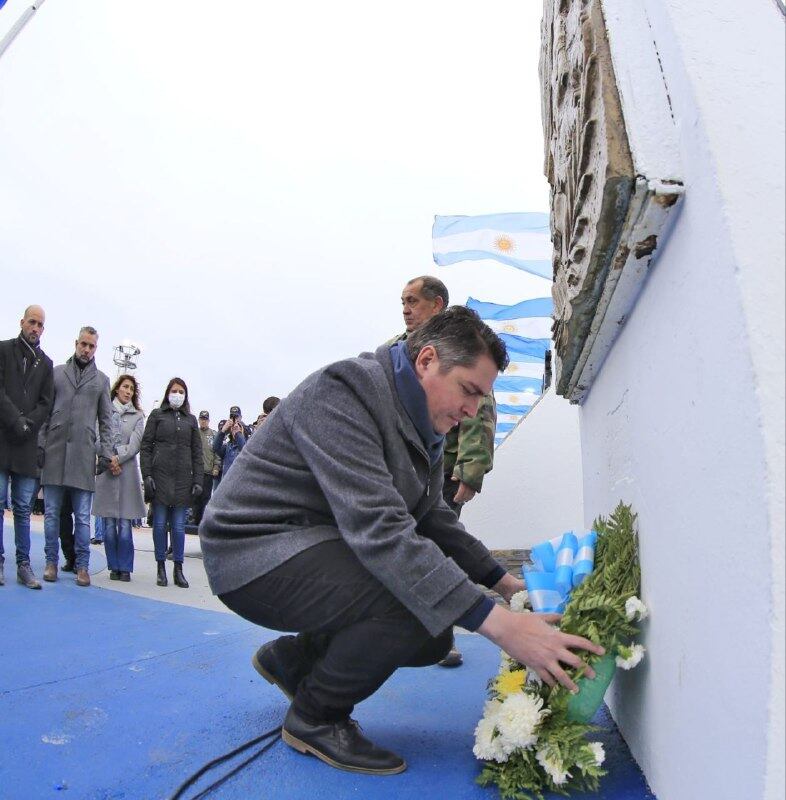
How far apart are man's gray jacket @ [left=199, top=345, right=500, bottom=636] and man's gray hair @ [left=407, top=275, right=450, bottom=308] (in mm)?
1079

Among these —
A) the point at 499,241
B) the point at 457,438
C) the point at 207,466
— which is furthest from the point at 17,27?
the point at 499,241

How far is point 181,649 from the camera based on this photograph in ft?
9.84

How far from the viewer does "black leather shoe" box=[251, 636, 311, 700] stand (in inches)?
82.0

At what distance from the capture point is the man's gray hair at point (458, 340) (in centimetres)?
187

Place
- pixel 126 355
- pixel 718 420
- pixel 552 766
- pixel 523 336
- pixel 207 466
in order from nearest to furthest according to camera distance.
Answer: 1. pixel 718 420
2. pixel 552 766
3. pixel 207 466
4. pixel 523 336
5. pixel 126 355

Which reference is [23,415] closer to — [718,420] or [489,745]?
[489,745]

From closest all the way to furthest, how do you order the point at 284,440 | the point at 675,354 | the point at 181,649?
1. the point at 675,354
2. the point at 284,440
3. the point at 181,649

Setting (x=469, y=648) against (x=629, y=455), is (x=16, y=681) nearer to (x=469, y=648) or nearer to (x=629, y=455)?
(x=469, y=648)

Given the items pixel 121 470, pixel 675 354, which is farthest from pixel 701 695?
pixel 121 470

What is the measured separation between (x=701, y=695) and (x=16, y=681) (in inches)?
85.2

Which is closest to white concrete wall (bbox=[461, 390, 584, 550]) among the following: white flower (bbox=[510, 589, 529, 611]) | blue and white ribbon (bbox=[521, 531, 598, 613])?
white flower (bbox=[510, 589, 529, 611])

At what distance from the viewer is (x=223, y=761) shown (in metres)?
1.74

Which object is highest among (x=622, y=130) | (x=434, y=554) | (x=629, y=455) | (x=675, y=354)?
(x=622, y=130)

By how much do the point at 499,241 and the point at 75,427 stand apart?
7.60 metres
